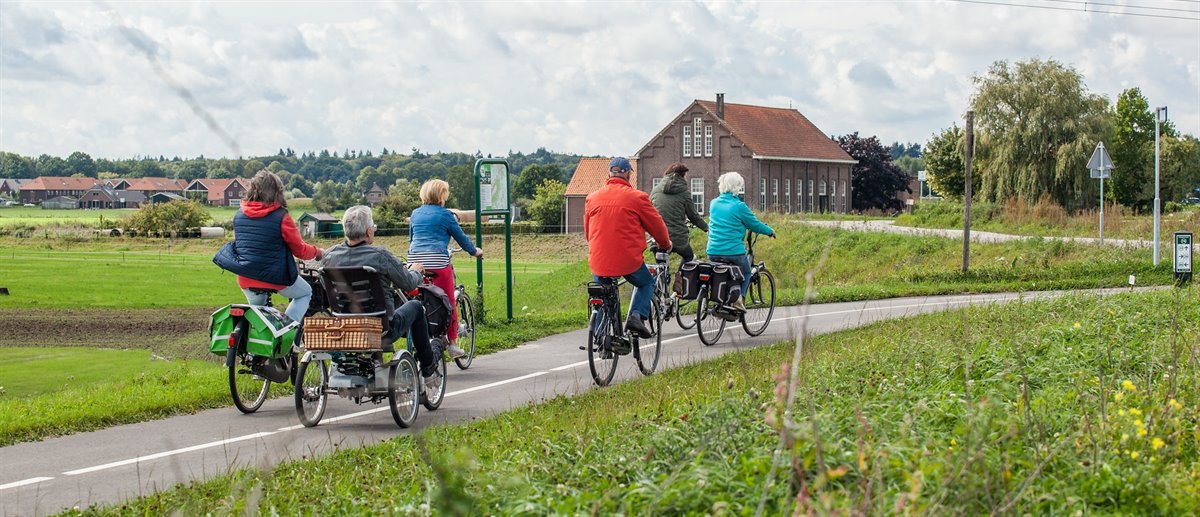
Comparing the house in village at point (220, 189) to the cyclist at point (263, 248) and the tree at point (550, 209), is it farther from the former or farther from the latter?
the tree at point (550, 209)

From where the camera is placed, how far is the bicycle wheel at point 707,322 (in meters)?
13.8

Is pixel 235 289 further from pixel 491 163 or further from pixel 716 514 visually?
pixel 716 514

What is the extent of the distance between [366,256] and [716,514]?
5.27 m

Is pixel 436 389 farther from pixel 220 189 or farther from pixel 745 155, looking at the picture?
pixel 745 155

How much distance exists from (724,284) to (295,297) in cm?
554

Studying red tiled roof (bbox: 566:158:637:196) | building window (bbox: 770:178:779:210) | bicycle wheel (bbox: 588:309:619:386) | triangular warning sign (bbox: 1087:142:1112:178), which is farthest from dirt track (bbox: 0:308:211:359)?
red tiled roof (bbox: 566:158:637:196)

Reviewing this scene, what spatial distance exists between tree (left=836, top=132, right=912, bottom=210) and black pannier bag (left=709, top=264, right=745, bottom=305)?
82621mm

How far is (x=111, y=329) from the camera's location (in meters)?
34.3

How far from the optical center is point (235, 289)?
55.2 m

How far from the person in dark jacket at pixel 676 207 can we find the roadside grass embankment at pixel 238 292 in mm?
1344

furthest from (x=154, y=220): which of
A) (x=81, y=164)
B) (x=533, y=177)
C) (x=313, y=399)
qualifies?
(x=81, y=164)

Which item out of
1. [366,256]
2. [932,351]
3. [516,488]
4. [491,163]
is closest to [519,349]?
[491,163]

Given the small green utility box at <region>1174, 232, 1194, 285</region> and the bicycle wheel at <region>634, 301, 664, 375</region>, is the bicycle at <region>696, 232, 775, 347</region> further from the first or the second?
the small green utility box at <region>1174, 232, 1194, 285</region>

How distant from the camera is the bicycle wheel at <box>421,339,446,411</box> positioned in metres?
9.62
